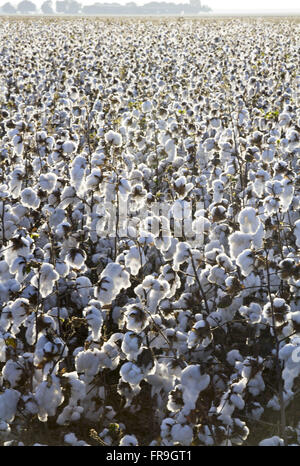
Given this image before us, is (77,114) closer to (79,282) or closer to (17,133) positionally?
(17,133)

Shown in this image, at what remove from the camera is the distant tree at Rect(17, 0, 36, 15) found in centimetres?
15962

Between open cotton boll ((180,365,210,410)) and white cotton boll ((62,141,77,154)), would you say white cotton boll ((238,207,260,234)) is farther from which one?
white cotton boll ((62,141,77,154))

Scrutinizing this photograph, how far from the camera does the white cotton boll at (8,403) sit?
9.78 feet

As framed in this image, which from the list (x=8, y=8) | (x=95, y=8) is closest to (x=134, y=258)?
(x=95, y=8)

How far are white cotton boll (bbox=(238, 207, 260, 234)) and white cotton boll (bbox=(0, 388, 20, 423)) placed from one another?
173 centimetres

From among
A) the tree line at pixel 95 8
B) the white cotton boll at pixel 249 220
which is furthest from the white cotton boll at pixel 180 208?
the tree line at pixel 95 8

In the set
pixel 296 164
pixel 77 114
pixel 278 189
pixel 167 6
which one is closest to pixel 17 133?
pixel 77 114

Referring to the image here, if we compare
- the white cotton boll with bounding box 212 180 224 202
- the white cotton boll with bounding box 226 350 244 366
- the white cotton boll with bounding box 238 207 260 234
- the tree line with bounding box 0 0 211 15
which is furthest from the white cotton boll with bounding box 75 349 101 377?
the tree line with bounding box 0 0 211 15

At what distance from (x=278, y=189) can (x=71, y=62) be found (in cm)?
1216

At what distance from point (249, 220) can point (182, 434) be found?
54.2 inches

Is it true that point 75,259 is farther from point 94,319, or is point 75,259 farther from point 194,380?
point 194,380

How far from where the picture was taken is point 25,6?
16100 centimetres
